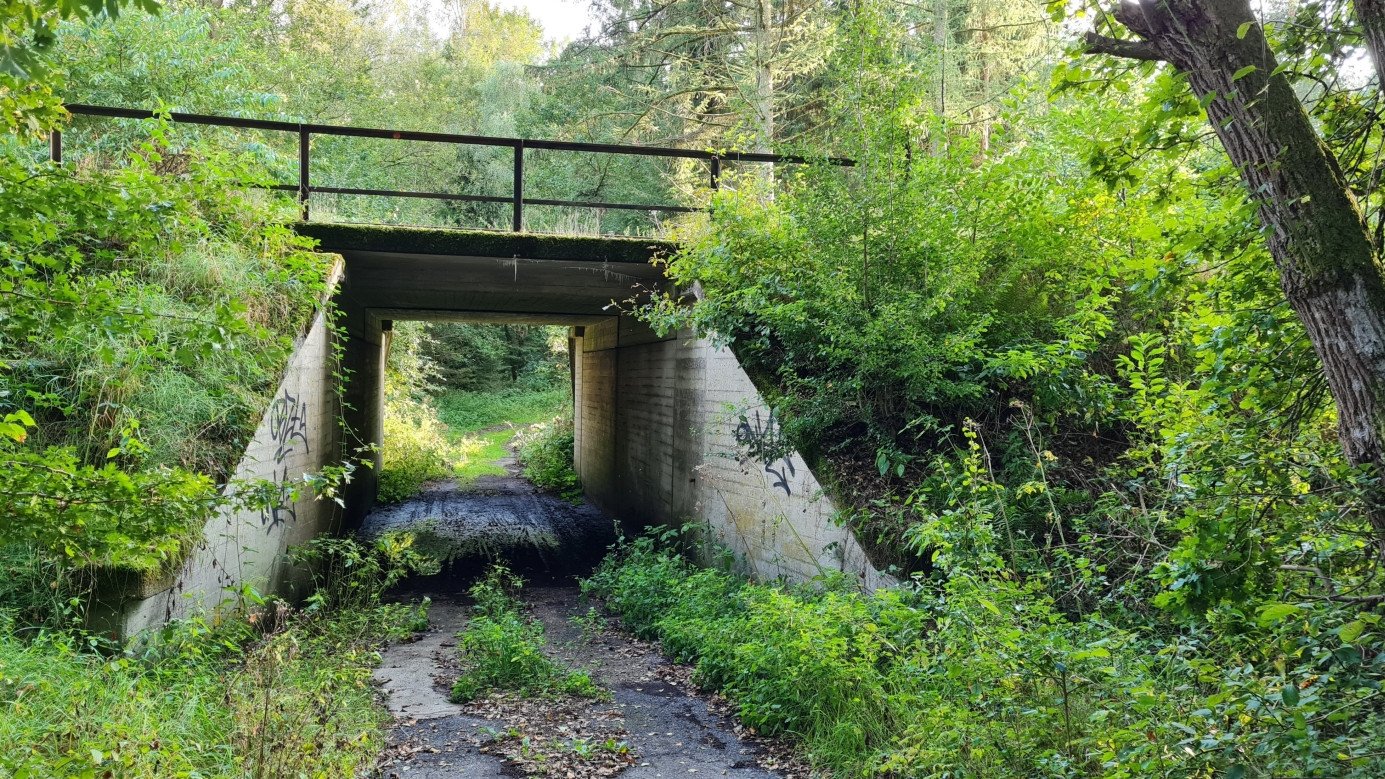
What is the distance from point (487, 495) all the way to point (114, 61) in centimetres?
1026

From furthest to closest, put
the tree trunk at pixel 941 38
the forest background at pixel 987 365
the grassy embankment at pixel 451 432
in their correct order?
the grassy embankment at pixel 451 432 < the tree trunk at pixel 941 38 < the forest background at pixel 987 365

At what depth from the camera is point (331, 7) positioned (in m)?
28.1

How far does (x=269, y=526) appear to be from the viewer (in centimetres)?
784

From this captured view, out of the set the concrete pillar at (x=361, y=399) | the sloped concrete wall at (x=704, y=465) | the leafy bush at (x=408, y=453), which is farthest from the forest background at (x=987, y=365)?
the leafy bush at (x=408, y=453)

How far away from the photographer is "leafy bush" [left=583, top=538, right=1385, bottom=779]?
8.72 feet

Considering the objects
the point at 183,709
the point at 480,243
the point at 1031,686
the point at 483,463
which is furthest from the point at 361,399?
the point at 1031,686

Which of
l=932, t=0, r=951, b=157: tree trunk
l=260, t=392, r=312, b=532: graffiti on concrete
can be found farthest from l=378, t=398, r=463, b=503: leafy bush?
l=932, t=0, r=951, b=157: tree trunk

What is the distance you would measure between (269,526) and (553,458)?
13283mm

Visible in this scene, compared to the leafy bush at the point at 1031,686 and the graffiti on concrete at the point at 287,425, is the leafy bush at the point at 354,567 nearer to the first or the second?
the graffiti on concrete at the point at 287,425

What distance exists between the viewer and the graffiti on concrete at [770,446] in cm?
782

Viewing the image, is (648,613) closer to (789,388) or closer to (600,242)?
(789,388)

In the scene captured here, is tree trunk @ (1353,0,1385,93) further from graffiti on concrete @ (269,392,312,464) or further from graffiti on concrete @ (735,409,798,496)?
graffiti on concrete @ (269,392,312,464)

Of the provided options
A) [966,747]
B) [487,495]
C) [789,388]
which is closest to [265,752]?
[966,747]

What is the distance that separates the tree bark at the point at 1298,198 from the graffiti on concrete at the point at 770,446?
4927mm
